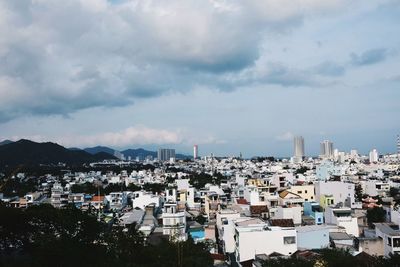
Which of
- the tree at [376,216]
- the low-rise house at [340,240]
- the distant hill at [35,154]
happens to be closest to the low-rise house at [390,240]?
the low-rise house at [340,240]

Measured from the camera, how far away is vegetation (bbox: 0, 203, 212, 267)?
52.7 feet

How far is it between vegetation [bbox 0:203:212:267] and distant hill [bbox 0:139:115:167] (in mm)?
96422

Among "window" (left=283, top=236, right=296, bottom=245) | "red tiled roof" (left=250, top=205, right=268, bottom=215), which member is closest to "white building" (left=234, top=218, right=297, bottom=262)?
"window" (left=283, top=236, right=296, bottom=245)

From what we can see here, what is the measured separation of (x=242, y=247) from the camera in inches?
939

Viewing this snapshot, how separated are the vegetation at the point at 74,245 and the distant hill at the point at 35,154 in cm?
9642

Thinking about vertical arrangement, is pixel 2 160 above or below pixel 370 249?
above

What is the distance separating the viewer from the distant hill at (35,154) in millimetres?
122881

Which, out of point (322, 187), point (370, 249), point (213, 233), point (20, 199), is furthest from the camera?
point (20, 199)

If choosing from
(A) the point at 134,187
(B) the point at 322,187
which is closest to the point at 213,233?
(B) the point at 322,187

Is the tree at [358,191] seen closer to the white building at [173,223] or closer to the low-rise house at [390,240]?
the white building at [173,223]

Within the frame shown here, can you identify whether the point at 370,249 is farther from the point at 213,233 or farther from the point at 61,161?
the point at 61,161

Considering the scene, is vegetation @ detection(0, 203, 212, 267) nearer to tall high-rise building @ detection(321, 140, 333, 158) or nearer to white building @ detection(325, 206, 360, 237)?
white building @ detection(325, 206, 360, 237)

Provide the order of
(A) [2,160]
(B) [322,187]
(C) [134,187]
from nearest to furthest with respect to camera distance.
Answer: (B) [322,187]
(C) [134,187]
(A) [2,160]

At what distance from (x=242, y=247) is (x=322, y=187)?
70.4 ft
